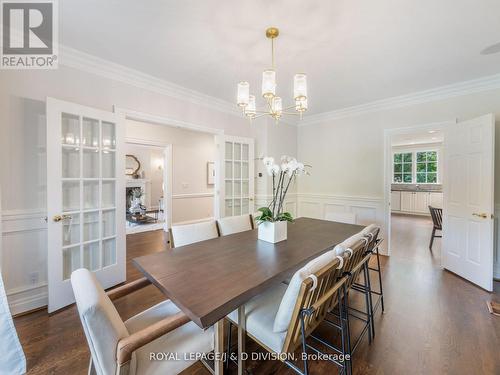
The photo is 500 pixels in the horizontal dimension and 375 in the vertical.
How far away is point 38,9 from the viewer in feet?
5.84

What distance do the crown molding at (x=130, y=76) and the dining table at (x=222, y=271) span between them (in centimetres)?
223

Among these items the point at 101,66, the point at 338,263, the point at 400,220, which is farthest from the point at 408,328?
the point at 400,220

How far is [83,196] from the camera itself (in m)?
2.35

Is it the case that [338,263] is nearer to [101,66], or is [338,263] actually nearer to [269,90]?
[269,90]

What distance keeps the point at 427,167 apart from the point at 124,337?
910 centimetres

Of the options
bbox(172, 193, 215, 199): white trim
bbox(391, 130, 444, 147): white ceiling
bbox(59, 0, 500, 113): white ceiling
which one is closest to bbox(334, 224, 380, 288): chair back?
bbox(59, 0, 500, 113): white ceiling

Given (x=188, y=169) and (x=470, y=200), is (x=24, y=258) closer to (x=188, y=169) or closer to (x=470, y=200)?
(x=188, y=169)

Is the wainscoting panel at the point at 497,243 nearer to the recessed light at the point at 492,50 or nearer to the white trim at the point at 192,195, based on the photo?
the recessed light at the point at 492,50

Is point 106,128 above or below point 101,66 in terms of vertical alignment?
below

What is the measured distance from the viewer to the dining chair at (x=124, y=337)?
86cm

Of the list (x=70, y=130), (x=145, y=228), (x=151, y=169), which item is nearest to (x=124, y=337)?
(x=70, y=130)

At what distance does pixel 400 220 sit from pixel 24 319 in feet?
26.8

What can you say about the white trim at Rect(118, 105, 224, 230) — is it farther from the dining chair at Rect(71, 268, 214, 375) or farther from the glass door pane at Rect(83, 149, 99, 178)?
the dining chair at Rect(71, 268, 214, 375)

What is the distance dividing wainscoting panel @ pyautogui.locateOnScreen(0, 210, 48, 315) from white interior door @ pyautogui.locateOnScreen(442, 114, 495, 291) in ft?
15.9
